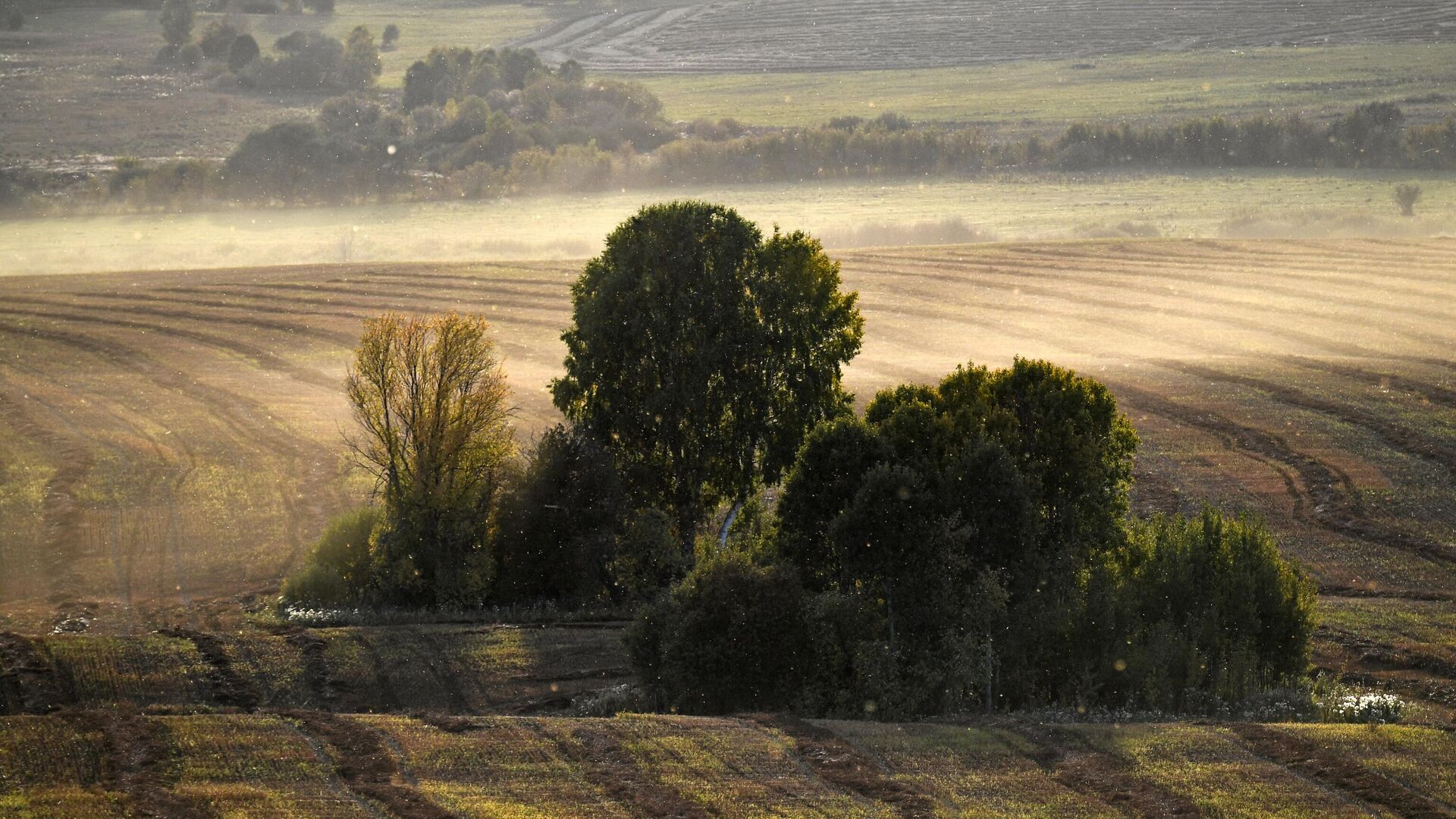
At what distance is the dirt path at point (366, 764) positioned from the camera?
62.4ft

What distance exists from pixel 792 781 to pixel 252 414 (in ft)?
123

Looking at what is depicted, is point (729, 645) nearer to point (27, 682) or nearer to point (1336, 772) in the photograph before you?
point (1336, 772)

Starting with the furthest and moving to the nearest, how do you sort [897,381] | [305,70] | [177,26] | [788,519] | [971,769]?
1. [177,26]
2. [305,70]
3. [897,381]
4. [788,519]
5. [971,769]

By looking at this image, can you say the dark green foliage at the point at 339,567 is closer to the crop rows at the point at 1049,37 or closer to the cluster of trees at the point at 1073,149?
the cluster of trees at the point at 1073,149

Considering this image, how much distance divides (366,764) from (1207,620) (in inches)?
647

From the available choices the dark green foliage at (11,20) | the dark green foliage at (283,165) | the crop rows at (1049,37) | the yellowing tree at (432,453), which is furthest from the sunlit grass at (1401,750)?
the dark green foliage at (11,20)

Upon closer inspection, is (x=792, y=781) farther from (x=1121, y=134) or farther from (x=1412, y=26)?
(x=1412, y=26)

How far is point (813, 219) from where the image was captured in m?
101

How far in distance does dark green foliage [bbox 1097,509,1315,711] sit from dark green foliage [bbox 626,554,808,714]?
614 centimetres

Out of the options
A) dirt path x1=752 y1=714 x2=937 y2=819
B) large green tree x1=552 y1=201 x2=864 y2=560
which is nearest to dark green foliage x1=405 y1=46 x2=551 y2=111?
large green tree x1=552 y1=201 x2=864 y2=560

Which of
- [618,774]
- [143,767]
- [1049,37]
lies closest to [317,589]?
[143,767]

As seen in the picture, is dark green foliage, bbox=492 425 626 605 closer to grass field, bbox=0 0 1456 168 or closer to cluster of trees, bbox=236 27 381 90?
grass field, bbox=0 0 1456 168

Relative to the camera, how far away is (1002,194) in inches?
4336

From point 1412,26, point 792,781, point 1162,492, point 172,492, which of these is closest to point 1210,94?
point 1412,26
